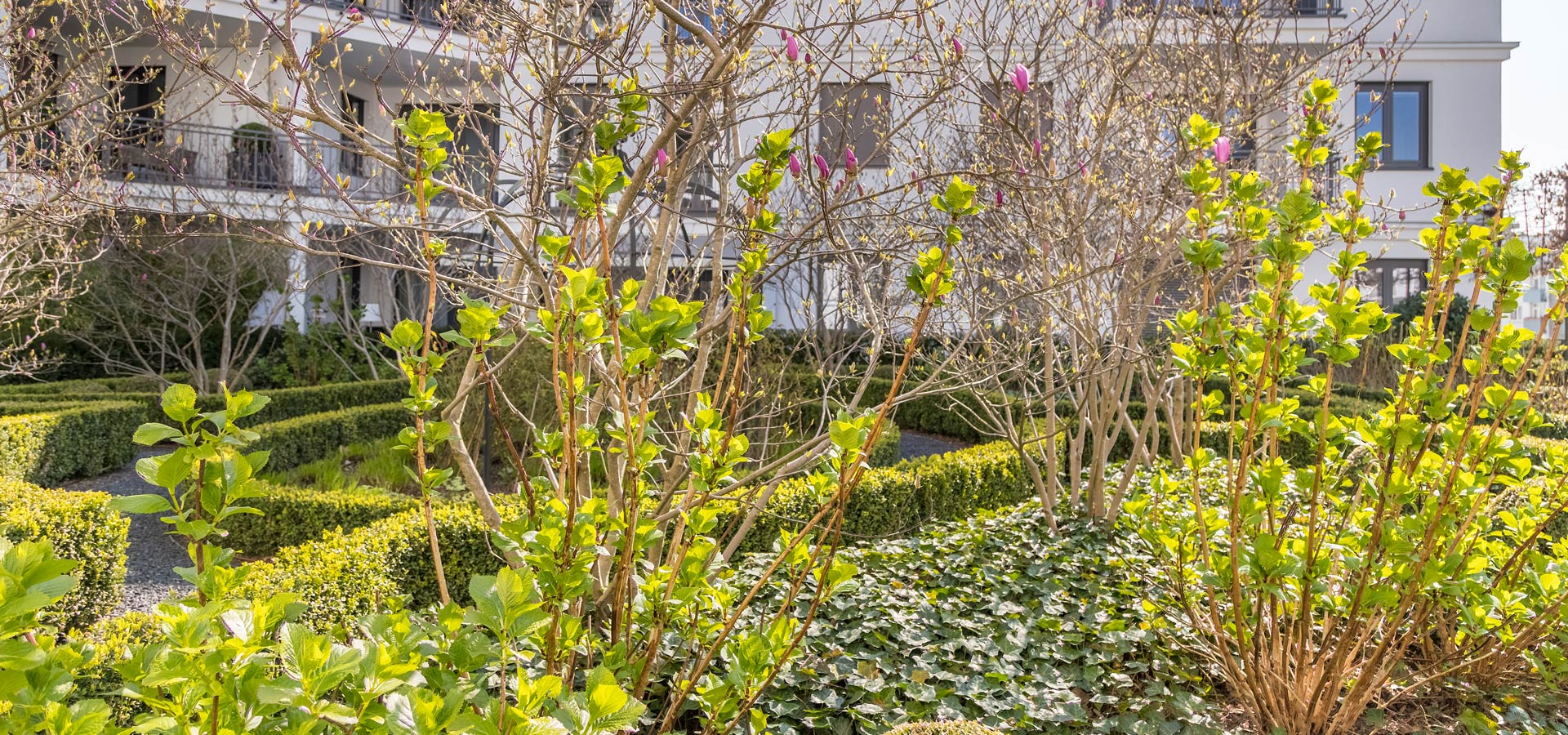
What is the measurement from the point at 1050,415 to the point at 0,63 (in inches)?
236

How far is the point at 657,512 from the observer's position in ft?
9.10

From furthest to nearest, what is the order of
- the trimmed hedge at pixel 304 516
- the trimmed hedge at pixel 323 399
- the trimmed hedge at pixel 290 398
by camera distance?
the trimmed hedge at pixel 323 399, the trimmed hedge at pixel 290 398, the trimmed hedge at pixel 304 516

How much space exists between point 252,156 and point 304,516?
382 inches

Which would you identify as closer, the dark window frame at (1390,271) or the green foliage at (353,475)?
the green foliage at (353,475)

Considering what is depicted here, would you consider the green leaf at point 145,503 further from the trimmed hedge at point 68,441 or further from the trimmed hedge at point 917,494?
the trimmed hedge at point 68,441

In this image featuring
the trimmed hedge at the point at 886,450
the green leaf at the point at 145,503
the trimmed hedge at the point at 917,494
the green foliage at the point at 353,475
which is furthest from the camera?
the trimmed hedge at the point at 886,450

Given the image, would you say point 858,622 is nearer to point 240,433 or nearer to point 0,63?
point 240,433

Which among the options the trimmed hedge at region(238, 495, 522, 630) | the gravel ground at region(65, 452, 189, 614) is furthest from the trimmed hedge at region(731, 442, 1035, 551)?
the gravel ground at region(65, 452, 189, 614)

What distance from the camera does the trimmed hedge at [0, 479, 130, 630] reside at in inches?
183

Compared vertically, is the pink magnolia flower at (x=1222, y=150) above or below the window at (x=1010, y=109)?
below

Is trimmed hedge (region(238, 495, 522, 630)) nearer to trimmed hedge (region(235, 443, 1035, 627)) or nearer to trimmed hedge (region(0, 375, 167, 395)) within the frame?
trimmed hedge (region(235, 443, 1035, 627))

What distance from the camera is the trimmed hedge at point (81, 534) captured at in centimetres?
464

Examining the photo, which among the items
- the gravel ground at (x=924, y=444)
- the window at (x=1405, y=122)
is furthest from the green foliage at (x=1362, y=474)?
the window at (x=1405, y=122)

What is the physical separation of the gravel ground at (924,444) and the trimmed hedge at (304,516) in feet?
17.6
